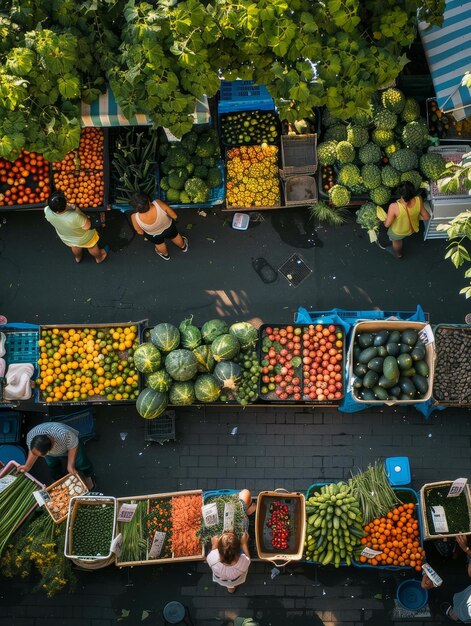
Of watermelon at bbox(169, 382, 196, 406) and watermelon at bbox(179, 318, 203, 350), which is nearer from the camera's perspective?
watermelon at bbox(169, 382, 196, 406)

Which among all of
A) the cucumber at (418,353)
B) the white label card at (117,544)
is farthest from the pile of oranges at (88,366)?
the cucumber at (418,353)

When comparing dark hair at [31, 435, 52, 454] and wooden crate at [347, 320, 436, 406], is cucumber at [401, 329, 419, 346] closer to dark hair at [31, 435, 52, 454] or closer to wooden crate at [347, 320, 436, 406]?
wooden crate at [347, 320, 436, 406]

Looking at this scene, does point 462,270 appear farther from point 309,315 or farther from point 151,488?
point 151,488

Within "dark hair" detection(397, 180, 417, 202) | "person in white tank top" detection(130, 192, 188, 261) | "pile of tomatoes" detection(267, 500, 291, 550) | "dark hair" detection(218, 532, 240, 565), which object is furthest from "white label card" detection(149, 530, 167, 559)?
"dark hair" detection(397, 180, 417, 202)

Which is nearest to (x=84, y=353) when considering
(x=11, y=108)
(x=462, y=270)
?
(x=11, y=108)

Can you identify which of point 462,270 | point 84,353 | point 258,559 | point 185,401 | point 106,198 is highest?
point 106,198

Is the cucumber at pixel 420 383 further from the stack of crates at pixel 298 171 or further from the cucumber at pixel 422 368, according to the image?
the stack of crates at pixel 298 171

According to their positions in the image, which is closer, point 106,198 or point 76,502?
A: point 76,502
